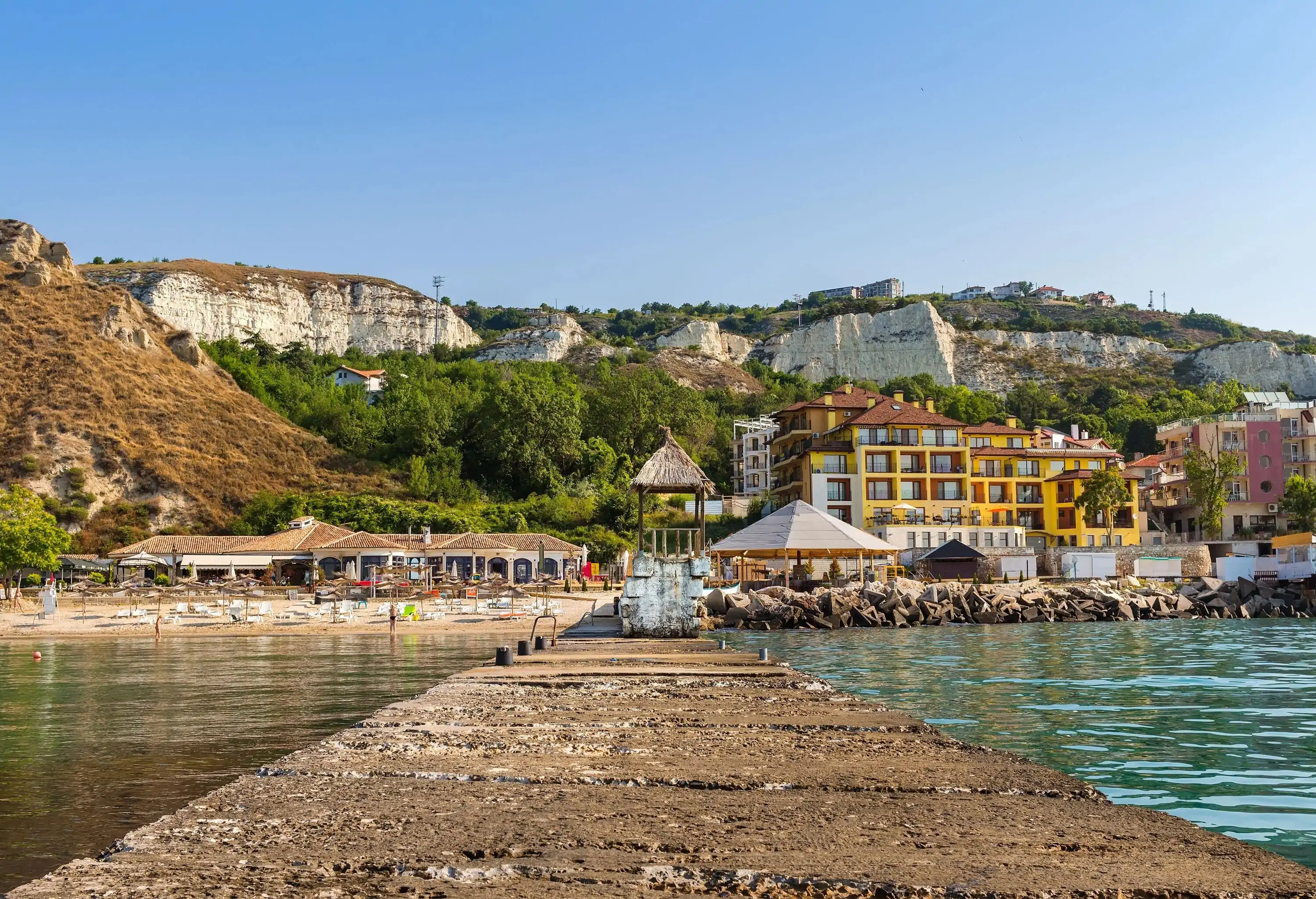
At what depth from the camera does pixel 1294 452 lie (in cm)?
7144

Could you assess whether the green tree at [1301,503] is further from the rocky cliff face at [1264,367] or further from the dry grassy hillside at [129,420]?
the rocky cliff face at [1264,367]

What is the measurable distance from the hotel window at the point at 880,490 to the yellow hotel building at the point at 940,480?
0.06m

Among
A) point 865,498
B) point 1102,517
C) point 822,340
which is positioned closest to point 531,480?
point 865,498

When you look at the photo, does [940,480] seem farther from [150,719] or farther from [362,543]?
[150,719]

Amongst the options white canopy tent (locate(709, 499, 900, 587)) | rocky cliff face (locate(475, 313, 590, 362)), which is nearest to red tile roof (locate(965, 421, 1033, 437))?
white canopy tent (locate(709, 499, 900, 587))

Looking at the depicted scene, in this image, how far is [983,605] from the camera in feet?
124

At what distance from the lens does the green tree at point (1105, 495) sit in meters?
59.7

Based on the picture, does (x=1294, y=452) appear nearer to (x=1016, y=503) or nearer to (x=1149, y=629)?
(x=1016, y=503)

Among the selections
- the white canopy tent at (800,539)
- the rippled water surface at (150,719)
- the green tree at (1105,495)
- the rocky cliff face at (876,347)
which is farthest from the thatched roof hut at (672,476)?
the rocky cliff face at (876,347)

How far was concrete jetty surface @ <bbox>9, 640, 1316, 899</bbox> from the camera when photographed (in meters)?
4.58

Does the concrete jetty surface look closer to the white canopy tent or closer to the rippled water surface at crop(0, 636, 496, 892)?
the rippled water surface at crop(0, 636, 496, 892)

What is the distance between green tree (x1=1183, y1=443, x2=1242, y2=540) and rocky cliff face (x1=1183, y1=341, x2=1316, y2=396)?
72022 millimetres

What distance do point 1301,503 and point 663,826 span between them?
70.7 meters

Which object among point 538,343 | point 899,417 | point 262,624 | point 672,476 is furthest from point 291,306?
point 672,476
